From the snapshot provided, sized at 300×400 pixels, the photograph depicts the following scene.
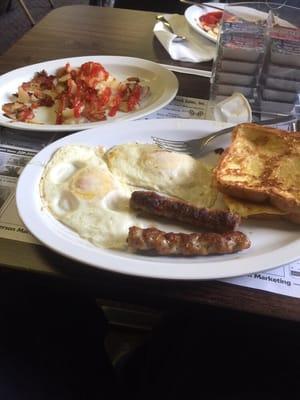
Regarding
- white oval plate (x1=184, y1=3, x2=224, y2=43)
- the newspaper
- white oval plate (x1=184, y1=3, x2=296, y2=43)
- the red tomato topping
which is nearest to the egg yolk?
the newspaper

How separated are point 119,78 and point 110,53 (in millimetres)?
204

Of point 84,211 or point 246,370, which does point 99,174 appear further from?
point 246,370

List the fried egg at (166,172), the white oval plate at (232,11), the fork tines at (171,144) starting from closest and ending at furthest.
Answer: the fried egg at (166,172) → the fork tines at (171,144) → the white oval plate at (232,11)

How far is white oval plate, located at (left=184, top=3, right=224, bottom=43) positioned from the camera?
64.6 inches

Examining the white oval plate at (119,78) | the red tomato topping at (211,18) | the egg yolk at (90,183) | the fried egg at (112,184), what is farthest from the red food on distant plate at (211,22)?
the egg yolk at (90,183)

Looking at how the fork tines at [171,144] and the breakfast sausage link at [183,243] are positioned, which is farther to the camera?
the fork tines at [171,144]

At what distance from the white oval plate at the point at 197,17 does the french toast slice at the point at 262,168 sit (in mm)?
685

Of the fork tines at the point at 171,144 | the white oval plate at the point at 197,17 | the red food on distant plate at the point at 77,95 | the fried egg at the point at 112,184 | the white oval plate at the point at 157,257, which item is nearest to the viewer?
the white oval plate at the point at 157,257

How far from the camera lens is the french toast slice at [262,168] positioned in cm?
90

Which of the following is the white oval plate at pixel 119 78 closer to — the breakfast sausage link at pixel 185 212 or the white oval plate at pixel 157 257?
the white oval plate at pixel 157 257

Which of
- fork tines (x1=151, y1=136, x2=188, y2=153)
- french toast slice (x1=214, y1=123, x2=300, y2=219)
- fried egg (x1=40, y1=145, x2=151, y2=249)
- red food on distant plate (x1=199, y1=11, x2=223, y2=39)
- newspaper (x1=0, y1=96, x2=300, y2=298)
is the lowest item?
newspaper (x1=0, y1=96, x2=300, y2=298)

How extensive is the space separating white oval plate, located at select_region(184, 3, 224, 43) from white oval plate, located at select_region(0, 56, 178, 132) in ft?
0.94

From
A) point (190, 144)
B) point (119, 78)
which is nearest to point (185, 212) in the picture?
point (190, 144)

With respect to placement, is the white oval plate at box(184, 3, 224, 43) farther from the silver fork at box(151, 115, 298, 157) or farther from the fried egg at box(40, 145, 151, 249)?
the fried egg at box(40, 145, 151, 249)
